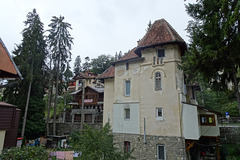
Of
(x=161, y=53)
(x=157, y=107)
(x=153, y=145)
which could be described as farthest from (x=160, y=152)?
(x=161, y=53)

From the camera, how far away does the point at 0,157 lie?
17.8ft

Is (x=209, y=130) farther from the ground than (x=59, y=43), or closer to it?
closer to it

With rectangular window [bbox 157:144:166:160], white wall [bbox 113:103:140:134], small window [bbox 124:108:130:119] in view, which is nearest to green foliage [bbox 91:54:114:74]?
white wall [bbox 113:103:140:134]

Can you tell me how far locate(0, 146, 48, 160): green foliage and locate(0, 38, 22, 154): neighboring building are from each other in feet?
7.84

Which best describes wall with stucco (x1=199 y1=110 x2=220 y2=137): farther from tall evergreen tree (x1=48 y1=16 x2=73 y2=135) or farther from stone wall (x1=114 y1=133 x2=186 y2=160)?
tall evergreen tree (x1=48 y1=16 x2=73 y2=135)

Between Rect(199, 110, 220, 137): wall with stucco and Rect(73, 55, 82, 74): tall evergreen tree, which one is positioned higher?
Rect(73, 55, 82, 74): tall evergreen tree

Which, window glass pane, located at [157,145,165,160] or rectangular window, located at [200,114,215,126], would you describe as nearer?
window glass pane, located at [157,145,165,160]

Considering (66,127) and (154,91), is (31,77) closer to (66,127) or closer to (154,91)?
(66,127)

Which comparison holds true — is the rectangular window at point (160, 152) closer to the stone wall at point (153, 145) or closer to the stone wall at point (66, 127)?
the stone wall at point (153, 145)

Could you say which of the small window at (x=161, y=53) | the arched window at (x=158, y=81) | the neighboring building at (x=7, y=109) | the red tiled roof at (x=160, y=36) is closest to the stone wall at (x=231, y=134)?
the arched window at (x=158, y=81)

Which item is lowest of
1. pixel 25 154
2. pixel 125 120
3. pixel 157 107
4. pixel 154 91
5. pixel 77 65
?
pixel 25 154

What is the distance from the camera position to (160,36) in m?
14.3

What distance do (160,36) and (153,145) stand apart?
31.5 ft

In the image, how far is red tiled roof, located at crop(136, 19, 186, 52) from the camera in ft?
44.2
